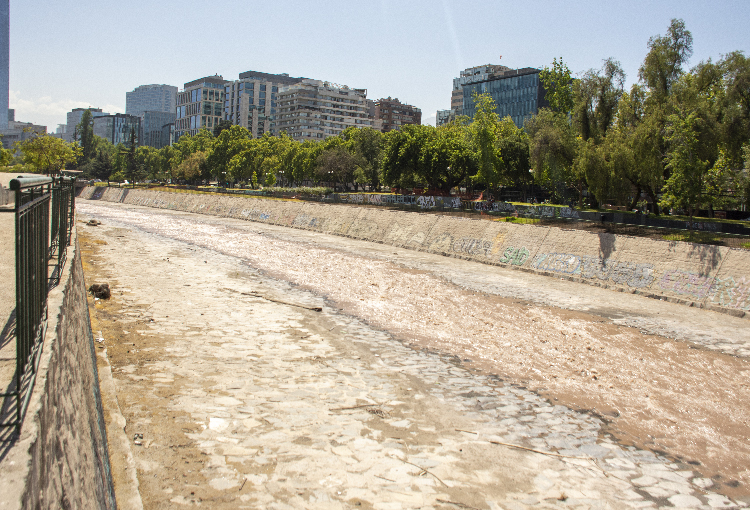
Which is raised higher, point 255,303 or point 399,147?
point 399,147

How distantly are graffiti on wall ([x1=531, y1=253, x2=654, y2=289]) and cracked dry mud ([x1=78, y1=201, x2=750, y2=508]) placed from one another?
637cm

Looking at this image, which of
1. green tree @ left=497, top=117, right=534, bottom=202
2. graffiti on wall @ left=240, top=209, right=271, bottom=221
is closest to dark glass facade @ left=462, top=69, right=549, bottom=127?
green tree @ left=497, top=117, right=534, bottom=202

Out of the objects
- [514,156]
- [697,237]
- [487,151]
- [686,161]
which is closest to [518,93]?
[514,156]

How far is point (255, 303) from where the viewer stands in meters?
20.2

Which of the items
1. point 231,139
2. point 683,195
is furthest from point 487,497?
point 231,139

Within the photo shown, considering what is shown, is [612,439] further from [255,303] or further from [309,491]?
[255,303]

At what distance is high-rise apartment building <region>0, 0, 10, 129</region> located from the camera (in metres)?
92.3

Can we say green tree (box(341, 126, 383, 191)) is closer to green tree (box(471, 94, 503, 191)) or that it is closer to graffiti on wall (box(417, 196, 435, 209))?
graffiti on wall (box(417, 196, 435, 209))

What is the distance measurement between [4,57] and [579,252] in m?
109

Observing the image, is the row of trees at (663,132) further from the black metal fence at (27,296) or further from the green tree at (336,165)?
the green tree at (336,165)

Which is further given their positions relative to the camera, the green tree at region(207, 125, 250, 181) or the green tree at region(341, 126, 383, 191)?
the green tree at region(207, 125, 250, 181)

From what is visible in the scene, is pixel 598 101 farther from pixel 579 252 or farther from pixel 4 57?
pixel 4 57

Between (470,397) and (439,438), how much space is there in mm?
2458

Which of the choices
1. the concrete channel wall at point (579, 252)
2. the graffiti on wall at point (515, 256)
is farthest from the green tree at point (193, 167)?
the graffiti on wall at point (515, 256)
